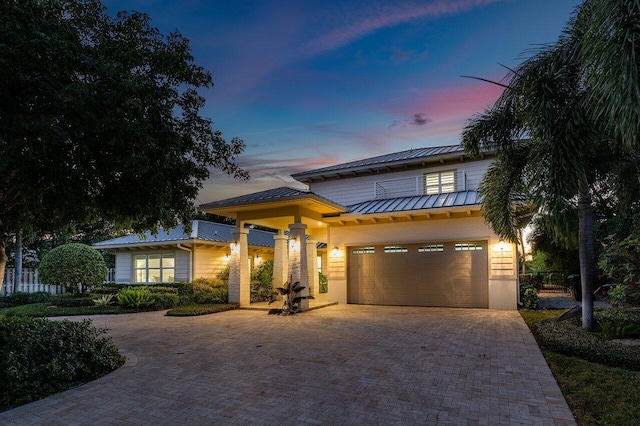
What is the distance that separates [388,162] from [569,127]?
32.8 feet

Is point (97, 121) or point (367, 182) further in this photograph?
point (367, 182)

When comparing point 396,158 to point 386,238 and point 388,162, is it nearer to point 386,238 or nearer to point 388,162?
point 388,162

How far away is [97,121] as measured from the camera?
17.1ft

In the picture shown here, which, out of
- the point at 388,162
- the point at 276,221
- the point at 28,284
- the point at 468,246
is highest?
the point at 388,162

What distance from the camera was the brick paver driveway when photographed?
407cm

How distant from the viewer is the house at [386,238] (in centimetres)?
1288

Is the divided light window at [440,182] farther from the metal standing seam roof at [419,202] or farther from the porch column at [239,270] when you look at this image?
the porch column at [239,270]

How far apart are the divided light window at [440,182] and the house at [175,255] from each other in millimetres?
8543

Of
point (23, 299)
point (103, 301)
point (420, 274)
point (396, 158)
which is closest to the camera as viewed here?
point (420, 274)

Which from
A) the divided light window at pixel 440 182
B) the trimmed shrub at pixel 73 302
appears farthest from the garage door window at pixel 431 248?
the trimmed shrub at pixel 73 302

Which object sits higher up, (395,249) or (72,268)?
(395,249)

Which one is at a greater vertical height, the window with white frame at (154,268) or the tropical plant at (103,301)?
the window with white frame at (154,268)

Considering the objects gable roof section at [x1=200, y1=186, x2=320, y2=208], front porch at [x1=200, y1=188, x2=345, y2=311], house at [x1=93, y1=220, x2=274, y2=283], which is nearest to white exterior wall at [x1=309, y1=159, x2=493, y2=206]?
front porch at [x1=200, y1=188, x2=345, y2=311]

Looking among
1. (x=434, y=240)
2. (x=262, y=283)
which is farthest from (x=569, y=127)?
(x=262, y=283)
